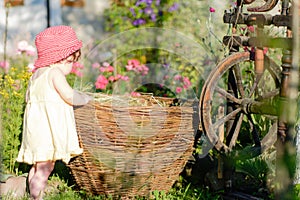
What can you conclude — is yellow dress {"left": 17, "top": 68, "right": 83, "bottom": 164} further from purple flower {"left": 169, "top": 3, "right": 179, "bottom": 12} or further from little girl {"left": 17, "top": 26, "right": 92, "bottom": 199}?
purple flower {"left": 169, "top": 3, "right": 179, "bottom": 12}

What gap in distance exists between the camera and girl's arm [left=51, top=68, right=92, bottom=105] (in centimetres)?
337

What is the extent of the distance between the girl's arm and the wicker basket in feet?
0.19

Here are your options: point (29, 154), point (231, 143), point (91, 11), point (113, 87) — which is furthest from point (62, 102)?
point (91, 11)

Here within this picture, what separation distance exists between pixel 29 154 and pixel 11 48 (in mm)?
3857

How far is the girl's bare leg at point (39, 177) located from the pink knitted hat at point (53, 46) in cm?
62

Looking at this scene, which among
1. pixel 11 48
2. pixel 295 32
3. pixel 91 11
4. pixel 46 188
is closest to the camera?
pixel 295 32

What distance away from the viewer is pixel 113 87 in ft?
18.9

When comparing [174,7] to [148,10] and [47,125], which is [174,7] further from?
[47,125]

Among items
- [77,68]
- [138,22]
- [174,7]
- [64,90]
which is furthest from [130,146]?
[138,22]

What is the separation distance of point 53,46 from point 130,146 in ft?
2.49

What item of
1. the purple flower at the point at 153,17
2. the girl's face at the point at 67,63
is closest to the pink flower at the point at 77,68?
the girl's face at the point at 67,63

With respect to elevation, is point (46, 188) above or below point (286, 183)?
below

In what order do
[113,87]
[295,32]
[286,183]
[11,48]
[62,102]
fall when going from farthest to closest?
[11,48] < [113,87] < [62,102] < [286,183] < [295,32]

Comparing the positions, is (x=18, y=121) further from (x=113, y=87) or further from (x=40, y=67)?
(x=113, y=87)
